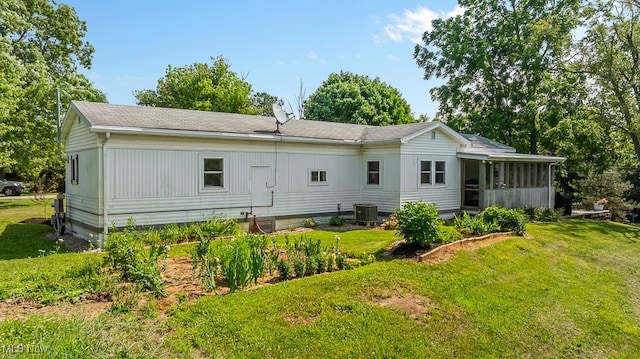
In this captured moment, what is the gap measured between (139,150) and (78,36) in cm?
2146

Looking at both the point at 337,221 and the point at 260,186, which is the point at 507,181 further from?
the point at 260,186

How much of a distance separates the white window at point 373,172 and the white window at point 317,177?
78.0 inches

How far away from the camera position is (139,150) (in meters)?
11.5

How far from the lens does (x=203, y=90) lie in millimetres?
31953

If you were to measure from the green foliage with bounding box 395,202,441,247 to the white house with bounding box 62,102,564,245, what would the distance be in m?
5.94

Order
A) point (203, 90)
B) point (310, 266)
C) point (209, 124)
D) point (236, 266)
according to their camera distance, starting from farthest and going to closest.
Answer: point (203, 90) < point (209, 124) < point (310, 266) < point (236, 266)

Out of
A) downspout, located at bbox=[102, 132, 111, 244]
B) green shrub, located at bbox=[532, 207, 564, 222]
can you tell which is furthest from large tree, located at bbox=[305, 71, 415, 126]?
downspout, located at bbox=[102, 132, 111, 244]

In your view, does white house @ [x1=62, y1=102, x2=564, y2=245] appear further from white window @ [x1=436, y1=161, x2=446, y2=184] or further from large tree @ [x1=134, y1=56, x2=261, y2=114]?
large tree @ [x1=134, y1=56, x2=261, y2=114]

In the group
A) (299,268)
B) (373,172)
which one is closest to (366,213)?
(373,172)

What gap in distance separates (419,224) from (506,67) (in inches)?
842

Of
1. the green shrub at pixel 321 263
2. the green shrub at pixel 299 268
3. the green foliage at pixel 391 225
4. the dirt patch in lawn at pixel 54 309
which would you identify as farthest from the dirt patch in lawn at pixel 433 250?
the dirt patch in lawn at pixel 54 309

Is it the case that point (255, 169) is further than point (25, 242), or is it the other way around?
point (255, 169)

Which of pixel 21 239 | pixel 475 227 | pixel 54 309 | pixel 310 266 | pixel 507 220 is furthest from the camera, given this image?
pixel 507 220

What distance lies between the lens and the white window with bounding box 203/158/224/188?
12.8m
